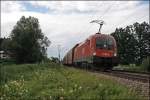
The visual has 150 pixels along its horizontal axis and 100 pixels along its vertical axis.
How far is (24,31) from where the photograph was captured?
102 meters

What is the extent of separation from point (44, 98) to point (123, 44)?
83.5 m

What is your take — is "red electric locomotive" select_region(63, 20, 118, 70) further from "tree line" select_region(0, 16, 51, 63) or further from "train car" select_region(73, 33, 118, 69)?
"tree line" select_region(0, 16, 51, 63)

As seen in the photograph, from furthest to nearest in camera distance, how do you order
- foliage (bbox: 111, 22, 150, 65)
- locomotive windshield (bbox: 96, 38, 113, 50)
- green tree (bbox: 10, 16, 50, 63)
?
1. green tree (bbox: 10, 16, 50, 63)
2. foliage (bbox: 111, 22, 150, 65)
3. locomotive windshield (bbox: 96, 38, 113, 50)

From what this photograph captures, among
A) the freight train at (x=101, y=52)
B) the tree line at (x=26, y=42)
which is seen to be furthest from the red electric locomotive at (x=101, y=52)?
the tree line at (x=26, y=42)

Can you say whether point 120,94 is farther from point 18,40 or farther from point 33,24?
point 33,24

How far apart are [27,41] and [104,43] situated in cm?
6731

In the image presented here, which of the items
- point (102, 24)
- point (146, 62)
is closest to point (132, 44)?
point (146, 62)

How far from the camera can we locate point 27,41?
99.9 meters

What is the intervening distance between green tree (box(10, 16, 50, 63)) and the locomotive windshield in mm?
62227

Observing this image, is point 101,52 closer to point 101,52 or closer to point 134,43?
point 101,52

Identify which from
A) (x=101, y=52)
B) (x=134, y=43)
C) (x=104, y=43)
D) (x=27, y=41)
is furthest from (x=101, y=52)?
(x=27, y=41)

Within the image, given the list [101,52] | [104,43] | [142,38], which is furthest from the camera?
[142,38]

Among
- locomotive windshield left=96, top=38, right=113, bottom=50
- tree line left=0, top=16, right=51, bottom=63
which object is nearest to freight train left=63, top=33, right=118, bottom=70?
locomotive windshield left=96, top=38, right=113, bottom=50

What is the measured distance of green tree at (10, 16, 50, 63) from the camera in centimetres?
9738
